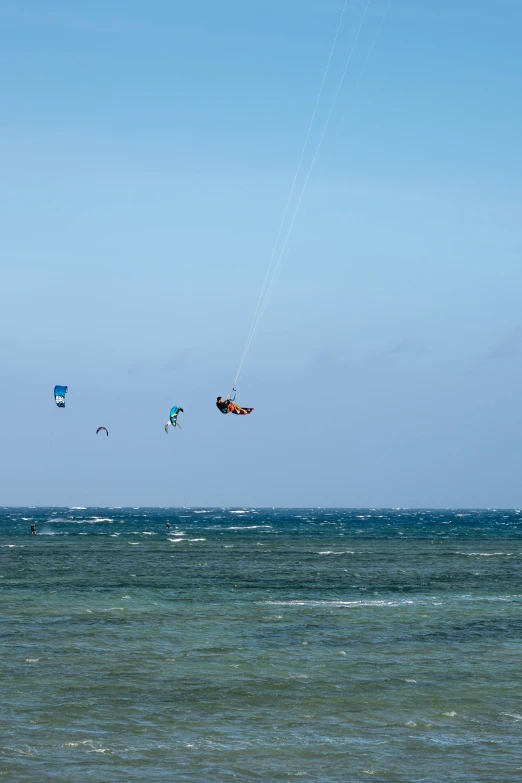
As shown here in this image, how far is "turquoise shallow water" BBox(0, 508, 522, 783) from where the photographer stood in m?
18.8

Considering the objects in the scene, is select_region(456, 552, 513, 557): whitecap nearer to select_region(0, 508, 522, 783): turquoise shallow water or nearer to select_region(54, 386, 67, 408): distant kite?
select_region(0, 508, 522, 783): turquoise shallow water

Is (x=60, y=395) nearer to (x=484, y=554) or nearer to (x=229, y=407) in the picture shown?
(x=229, y=407)

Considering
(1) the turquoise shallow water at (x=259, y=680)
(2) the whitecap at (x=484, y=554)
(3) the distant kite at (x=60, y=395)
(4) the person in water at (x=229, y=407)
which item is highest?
(3) the distant kite at (x=60, y=395)

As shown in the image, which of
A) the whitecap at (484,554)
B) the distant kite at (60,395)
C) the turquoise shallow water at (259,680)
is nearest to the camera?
the turquoise shallow water at (259,680)

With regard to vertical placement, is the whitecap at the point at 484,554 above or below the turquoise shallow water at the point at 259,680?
above

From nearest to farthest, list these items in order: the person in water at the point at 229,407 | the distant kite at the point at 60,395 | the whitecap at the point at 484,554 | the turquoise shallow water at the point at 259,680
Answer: the turquoise shallow water at the point at 259,680
the person in water at the point at 229,407
the distant kite at the point at 60,395
the whitecap at the point at 484,554

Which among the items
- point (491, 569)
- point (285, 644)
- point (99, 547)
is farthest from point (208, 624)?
point (99, 547)

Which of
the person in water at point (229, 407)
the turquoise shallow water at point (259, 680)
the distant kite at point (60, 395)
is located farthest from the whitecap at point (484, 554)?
the person in water at point (229, 407)

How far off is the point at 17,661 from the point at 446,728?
13.2 meters

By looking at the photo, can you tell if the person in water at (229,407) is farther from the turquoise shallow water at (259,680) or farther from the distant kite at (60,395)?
the distant kite at (60,395)

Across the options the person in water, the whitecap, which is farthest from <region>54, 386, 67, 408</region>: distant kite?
the whitecap

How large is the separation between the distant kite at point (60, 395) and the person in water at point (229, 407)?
27.0 m

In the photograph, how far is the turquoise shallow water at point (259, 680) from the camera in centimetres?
1878

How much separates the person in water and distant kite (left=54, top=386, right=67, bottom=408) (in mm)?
26999
